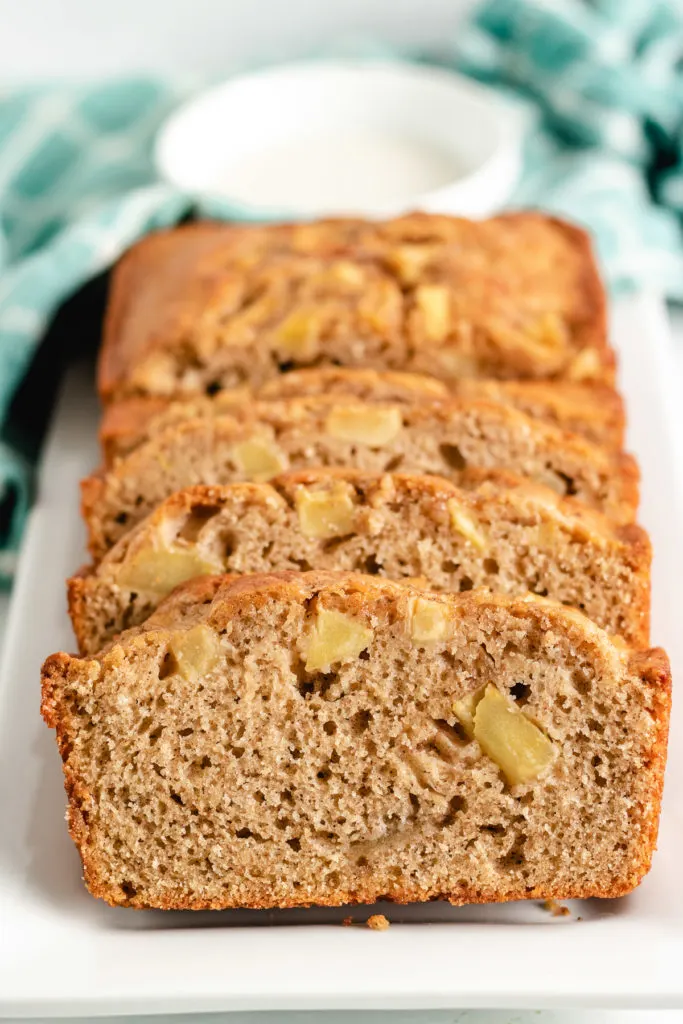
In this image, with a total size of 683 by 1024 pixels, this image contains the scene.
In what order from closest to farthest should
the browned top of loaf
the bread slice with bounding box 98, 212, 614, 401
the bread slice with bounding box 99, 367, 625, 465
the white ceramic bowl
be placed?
the browned top of loaf → the bread slice with bounding box 99, 367, 625, 465 → the bread slice with bounding box 98, 212, 614, 401 → the white ceramic bowl

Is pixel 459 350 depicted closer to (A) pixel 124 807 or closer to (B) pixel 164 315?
(B) pixel 164 315

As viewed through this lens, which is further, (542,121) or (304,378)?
(542,121)

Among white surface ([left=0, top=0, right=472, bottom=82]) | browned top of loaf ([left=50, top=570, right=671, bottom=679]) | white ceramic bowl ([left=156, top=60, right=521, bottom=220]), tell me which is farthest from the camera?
white surface ([left=0, top=0, right=472, bottom=82])

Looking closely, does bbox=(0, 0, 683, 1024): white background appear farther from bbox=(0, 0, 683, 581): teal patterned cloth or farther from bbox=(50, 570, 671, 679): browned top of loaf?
bbox=(50, 570, 671, 679): browned top of loaf

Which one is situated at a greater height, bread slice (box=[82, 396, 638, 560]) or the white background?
bread slice (box=[82, 396, 638, 560])

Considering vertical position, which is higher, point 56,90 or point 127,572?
point 127,572

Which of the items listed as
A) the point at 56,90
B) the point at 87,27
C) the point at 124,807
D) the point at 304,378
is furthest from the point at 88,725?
the point at 87,27

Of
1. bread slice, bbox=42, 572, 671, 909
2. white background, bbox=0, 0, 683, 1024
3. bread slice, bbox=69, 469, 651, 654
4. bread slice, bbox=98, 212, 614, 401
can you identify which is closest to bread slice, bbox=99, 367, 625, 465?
bread slice, bbox=98, 212, 614, 401
